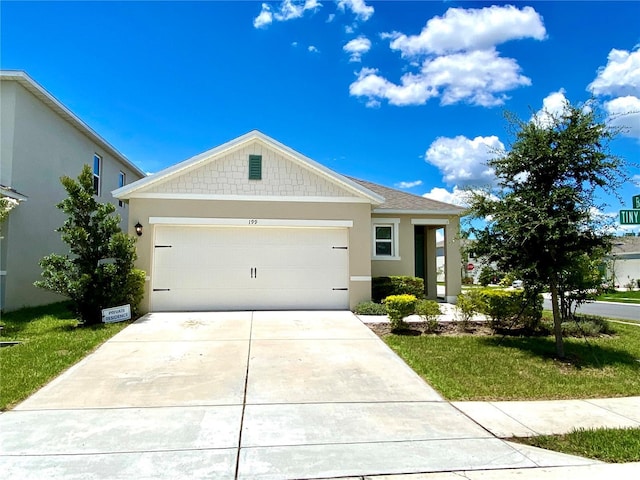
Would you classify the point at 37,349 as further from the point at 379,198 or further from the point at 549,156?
the point at 549,156

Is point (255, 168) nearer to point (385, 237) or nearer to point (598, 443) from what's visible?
point (385, 237)

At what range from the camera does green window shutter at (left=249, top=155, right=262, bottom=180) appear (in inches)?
472

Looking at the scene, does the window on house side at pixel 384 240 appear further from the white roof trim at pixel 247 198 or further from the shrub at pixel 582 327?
the shrub at pixel 582 327

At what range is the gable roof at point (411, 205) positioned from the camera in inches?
577

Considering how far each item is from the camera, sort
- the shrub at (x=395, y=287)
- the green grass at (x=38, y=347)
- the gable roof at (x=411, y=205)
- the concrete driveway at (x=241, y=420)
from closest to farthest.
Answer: the concrete driveway at (x=241, y=420)
the green grass at (x=38, y=347)
the shrub at (x=395, y=287)
the gable roof at (x=411, y=205)

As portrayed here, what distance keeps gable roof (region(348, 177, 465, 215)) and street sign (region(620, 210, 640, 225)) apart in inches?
292

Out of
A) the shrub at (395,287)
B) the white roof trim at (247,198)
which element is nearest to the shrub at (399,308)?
the shrub at (395,287)

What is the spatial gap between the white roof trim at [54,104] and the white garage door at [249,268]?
5.86 metres

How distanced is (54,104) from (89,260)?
6735 millimetres

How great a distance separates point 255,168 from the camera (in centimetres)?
1198

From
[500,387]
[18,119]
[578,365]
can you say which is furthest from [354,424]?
[18,119]

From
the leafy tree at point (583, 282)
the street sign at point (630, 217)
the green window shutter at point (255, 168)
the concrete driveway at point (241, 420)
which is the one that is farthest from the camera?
the green window shutter at point (255, 168)

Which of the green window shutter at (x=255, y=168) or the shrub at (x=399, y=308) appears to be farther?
the green window shutter at (x=255, y=168)

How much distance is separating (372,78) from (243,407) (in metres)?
12.1
